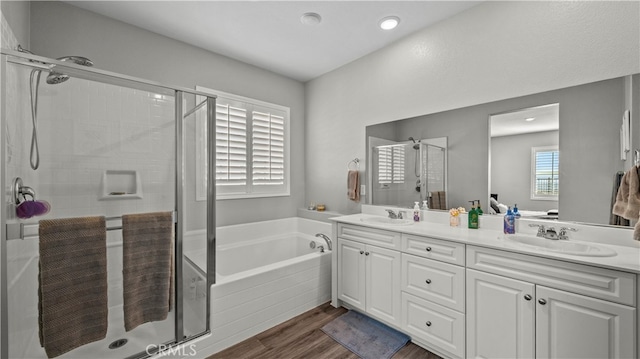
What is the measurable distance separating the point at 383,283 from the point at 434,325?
45 centimetres

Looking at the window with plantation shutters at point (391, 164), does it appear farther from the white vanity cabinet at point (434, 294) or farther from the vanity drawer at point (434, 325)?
the vanity drawer at point (434, 325)

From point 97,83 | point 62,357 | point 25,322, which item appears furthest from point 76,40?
point 62,357

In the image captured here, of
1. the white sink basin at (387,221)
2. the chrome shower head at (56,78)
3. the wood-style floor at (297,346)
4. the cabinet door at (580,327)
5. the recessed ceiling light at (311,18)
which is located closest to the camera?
the cabinet door at (580,327)

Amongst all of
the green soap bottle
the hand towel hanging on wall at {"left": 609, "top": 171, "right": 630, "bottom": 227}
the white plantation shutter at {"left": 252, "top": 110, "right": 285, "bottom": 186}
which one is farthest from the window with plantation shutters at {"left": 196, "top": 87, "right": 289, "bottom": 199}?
the hand towel hanging on wall at {"left": 609, "top": 171, "right": 630, "bottom": 227}

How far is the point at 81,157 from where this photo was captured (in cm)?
165

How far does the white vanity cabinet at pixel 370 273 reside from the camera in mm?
2041

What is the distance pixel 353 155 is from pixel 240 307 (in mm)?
1985

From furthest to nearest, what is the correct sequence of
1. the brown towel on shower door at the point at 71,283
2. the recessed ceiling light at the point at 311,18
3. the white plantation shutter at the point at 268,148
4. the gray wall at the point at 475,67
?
the white plantation shutter at the point at 268,148 → the recessed ceiling light at the point at 311,18 → the gray wall at the point at 475,67 → the brown towel on shower door at the point at 71,283

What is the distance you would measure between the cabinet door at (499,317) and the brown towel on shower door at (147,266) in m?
1.91

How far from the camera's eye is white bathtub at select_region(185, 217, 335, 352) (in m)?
1.93

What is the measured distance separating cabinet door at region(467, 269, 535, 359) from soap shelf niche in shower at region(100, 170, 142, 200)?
2334 millimetres

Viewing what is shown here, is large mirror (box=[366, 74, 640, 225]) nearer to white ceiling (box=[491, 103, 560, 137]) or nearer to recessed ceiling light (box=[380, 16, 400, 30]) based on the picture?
white ceiling (box=[491, 103, 560, 137])

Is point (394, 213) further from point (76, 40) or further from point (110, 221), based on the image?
point (76, 40)

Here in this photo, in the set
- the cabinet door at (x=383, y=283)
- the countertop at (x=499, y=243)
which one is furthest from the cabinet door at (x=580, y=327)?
the cabinet door at (x=383, y=283)
